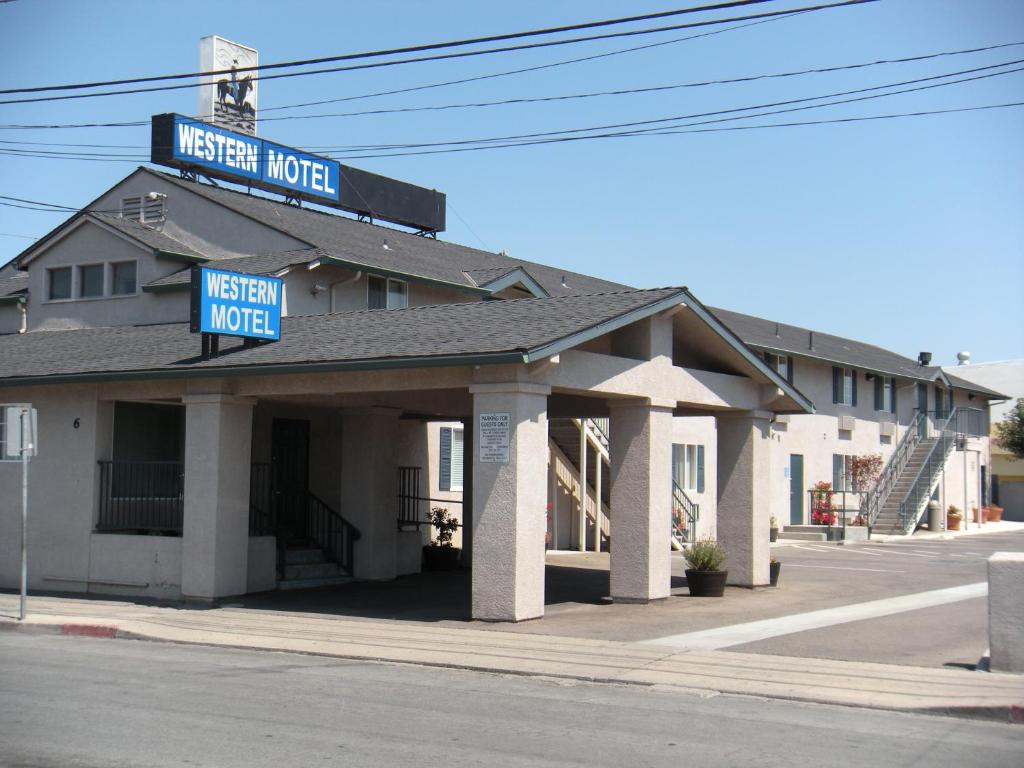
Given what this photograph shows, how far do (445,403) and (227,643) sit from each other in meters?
8.35

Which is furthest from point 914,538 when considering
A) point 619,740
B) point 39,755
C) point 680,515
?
point 39,755

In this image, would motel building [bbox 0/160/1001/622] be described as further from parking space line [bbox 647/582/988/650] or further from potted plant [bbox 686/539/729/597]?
parking space line [bbox 647/582/988/650]

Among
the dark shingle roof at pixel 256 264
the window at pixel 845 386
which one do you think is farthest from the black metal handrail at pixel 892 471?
the dark shingle roof at pixel 256 264

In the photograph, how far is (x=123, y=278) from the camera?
26047 millimetres

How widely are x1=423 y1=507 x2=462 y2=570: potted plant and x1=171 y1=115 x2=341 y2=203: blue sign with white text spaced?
10.6 meters

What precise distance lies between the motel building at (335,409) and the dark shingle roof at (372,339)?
7 centimetres

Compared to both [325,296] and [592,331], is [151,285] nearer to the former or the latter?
[325,296]

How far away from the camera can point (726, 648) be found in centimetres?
1401

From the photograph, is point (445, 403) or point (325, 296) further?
point (325, 296)

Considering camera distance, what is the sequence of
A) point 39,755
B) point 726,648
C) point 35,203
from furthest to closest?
point 35,203 → point 726,648 → point 39,755

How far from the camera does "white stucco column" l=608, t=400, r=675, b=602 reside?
18.3 m

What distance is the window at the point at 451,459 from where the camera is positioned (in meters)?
27.9

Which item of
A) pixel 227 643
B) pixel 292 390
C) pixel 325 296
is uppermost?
pixel 325 296

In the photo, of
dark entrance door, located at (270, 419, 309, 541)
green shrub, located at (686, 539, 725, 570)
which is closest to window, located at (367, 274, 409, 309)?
dark entrance door, located at (270, 419, 309, 541)
